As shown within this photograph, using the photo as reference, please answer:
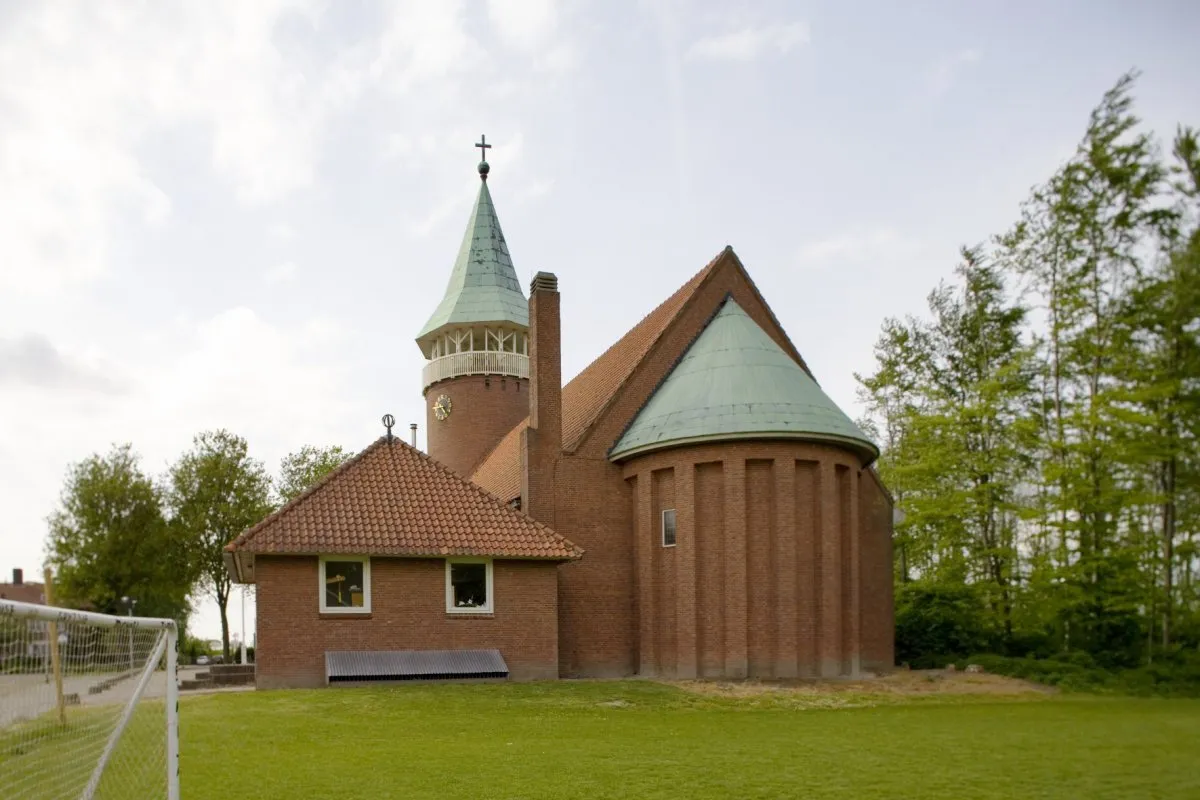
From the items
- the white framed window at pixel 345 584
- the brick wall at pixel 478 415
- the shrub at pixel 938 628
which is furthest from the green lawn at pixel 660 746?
the brick wall at pixel 478 415

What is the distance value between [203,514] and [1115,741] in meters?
39.6

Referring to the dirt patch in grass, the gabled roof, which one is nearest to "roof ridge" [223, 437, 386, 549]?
the gabled roof

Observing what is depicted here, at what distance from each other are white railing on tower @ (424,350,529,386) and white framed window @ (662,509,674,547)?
17.1m

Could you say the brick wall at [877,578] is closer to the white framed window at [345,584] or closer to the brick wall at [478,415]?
the white framed window at [345,584]

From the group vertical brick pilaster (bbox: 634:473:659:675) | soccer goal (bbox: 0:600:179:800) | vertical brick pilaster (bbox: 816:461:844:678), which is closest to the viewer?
soccer goal (bbox: 0:600:179:800)

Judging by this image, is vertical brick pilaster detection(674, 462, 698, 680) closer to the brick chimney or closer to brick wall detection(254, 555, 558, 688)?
brick wall detection(254, 555, 558, 688)

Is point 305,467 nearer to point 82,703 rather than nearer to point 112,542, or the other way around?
point 112,542

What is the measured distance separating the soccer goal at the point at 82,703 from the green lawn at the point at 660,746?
2.52 feet

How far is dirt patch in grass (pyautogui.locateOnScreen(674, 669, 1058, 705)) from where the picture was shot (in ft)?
70.2

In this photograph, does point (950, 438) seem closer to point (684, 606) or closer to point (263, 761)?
point (684, 606)

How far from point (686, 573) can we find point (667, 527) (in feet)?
5.00

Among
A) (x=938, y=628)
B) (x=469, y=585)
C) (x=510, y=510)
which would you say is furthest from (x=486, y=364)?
(x=938, y=628)

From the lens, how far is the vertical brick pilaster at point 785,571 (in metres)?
24.6

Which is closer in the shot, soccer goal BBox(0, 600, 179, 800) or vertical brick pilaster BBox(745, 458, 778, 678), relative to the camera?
soccer goal BBox(0, 600, 179, 800)
